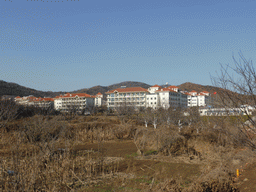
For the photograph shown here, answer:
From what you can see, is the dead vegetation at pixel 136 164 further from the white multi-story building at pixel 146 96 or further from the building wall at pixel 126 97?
the building wall at pixel 126 97

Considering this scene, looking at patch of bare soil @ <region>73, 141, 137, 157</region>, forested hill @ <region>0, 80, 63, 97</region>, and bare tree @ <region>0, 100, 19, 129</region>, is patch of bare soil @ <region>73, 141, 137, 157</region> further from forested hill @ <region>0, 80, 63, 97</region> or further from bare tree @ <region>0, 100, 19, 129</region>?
forested hill @ <region>0, 80, 63, 97</region>

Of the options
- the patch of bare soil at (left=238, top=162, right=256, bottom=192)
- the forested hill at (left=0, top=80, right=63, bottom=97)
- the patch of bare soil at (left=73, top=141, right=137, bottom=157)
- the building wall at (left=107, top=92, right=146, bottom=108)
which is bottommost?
the patch of bare soil at (left=73, top=141, right=137, bottom=157)

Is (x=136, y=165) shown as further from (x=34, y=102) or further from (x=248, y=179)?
(x=34, y=102)

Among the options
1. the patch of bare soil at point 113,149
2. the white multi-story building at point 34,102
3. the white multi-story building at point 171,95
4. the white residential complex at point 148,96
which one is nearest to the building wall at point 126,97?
the white residential complex at point 148,96

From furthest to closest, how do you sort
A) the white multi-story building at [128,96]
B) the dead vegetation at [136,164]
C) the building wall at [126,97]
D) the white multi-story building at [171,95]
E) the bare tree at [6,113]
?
the white multi-story building at [128,96]
the building wall at [126,97]
the white multi-story building at [171,95]
the bare tree at [6,113]
the dead vegetation at [136,164]

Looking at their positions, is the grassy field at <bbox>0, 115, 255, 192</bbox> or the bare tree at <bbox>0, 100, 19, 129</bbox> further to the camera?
the bare tree at <bbox>0, 100, 19, 129</bbox>

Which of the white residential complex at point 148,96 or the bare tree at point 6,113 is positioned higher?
the white residential complex at point 148,96

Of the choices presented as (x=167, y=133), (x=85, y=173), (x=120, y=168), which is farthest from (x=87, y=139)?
(x=85, y=173)

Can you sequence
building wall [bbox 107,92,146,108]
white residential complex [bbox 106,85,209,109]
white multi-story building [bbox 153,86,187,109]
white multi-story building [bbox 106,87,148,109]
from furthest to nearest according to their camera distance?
white multi-story building [bbox 106,87,148,109], building wall [bbox 107,92,146,108], white residential complex [bbox 106,85,209,109], white multi-story building [bbox 153,86,187,109]

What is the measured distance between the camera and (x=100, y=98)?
96.8m

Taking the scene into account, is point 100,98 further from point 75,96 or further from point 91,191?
point 91,191

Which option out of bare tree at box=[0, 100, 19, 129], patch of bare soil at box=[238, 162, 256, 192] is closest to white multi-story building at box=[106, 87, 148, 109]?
bare tree at box=[0, 100, 19, 129]

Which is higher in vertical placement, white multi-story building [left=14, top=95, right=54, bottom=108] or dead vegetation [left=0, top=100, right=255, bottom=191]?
white multi-story building [left=14, top=95, right=54, bottom=108]

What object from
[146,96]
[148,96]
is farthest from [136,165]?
[146,96]
